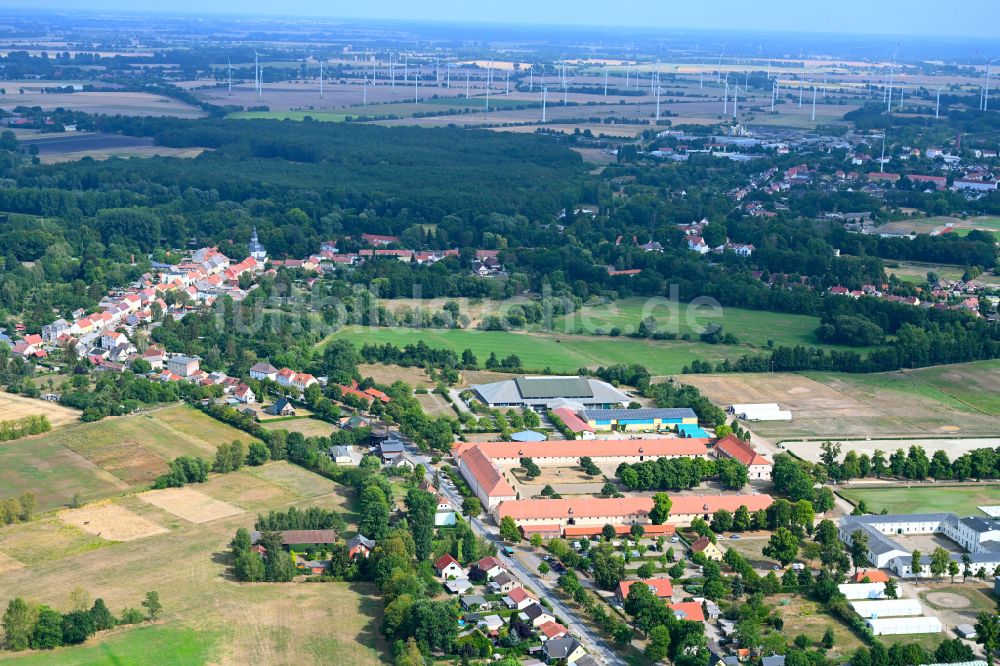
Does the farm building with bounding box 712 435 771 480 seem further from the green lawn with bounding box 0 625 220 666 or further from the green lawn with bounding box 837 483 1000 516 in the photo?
the green lawn with bounding box 0 625 220 666

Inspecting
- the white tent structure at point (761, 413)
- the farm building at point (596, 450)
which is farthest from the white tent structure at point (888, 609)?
the white tent structure at point (761, 413)

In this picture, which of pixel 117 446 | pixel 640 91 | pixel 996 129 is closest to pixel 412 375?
pixel 117 446

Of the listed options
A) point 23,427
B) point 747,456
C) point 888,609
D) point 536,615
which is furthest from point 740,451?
point 23,427

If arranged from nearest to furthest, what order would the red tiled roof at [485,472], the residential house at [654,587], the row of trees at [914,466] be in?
the residential house at [654,587], the red tiled roof at [485,472], the row of trees at [914,466]

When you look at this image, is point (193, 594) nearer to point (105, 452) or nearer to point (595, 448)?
point (105, 452)

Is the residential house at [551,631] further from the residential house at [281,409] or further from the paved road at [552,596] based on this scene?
the residential house at [281,409]

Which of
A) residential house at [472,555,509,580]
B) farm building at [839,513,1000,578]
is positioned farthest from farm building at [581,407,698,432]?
residential house at [472,555,509,580]
